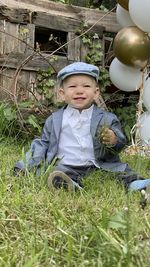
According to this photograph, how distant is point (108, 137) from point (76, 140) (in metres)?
0.24

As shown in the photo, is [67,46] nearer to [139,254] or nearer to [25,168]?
[25,168]

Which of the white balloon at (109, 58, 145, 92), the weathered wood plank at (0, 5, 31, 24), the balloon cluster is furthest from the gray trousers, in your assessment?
the weathered wood plank at (0, 5, 31, 24)

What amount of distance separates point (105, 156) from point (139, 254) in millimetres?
1325

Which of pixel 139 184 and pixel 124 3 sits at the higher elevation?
pixel 124 3

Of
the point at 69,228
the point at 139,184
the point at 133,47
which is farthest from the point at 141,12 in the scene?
the point at 69,228

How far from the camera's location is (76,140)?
2.35 meters

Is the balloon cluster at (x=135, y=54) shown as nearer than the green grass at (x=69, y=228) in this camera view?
No

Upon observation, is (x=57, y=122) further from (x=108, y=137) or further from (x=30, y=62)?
→ (x=30, y=62)

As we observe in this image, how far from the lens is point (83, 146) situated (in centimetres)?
234

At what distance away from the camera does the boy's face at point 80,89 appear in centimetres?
232

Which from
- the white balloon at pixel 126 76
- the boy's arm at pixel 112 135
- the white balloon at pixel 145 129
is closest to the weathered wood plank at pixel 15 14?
the white balloon at pixel 126 76

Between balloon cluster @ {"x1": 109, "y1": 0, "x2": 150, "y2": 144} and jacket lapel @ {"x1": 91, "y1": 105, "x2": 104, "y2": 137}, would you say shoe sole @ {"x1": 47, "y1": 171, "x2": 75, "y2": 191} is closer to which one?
jacket lapel @ {"x1": 91, "y1": 105, "x2": 104, "y2": 137}

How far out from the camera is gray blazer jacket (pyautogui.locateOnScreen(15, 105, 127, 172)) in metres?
2.30

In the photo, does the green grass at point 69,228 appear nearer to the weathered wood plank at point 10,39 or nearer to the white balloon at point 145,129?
the white balloon at point 145,129
